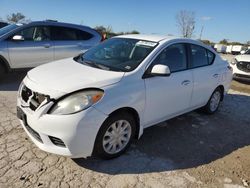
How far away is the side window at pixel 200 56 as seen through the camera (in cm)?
489

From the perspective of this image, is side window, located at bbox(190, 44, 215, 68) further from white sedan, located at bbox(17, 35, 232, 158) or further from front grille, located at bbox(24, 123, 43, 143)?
front grille, located at bbox(24, 123, 43, 143)

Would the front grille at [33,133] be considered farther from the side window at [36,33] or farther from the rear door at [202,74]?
the side window at [36,33]

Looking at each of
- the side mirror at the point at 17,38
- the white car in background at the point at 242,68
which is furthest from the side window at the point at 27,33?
the white car in background at the point at 242,68

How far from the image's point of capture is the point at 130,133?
3.75 m

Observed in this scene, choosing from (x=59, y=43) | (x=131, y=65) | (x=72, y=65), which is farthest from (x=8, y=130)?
(x=59, y=43)

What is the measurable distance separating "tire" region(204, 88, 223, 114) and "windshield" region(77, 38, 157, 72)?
6.88ft

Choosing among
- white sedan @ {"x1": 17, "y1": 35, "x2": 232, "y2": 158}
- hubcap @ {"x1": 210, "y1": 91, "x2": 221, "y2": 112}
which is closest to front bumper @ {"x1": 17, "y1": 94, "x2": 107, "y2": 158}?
white sedan @ {"x1": 17, "y1": 35, "x2": 232, "y2": 158}

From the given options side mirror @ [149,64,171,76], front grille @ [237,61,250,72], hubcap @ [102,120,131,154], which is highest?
side mirror @ [149,64,171,76]

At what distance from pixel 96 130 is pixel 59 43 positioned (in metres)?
5.20

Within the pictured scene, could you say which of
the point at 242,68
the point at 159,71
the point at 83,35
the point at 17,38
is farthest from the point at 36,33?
the point at 242,68

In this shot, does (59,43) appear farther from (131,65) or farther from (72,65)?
(131,65)

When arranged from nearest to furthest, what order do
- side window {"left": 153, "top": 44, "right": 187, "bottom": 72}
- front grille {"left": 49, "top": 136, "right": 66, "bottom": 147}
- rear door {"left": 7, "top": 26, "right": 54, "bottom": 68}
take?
front grille {"left": 49, "top": 136, "right": 66, "bottom": 147} → side window {"left": 153, "top": 44, "right": 187, "bottom": 72} → rear door {"left": 7, "top": 26, "right": 54, "bottom": 68}

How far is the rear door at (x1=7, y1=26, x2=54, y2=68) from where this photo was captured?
707 centimetres

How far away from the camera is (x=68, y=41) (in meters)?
8.05
